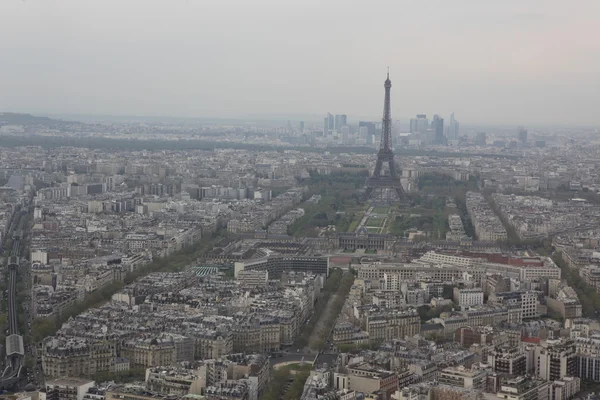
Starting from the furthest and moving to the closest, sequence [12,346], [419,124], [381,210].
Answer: [419,124], [381,210], [12,346]

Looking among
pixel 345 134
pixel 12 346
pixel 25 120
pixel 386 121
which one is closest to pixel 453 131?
pixel 345 134

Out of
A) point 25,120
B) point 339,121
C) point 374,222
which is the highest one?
point 25,120

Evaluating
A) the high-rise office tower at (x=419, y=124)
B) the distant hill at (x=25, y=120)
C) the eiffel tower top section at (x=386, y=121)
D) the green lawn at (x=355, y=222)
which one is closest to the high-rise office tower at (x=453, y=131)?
the high-rise office tower at (x=419, y=124)

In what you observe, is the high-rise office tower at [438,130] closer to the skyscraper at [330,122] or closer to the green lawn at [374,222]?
the skyscraper at [330,122]

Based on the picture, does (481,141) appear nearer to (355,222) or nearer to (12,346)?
(355,222)

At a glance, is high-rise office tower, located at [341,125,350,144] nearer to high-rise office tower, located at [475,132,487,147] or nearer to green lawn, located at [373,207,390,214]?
high-rise office tower, located at [475,132,487,147]

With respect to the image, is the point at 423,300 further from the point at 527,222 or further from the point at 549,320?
the point at 527,222

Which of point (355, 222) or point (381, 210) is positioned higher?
point (355, 222)
